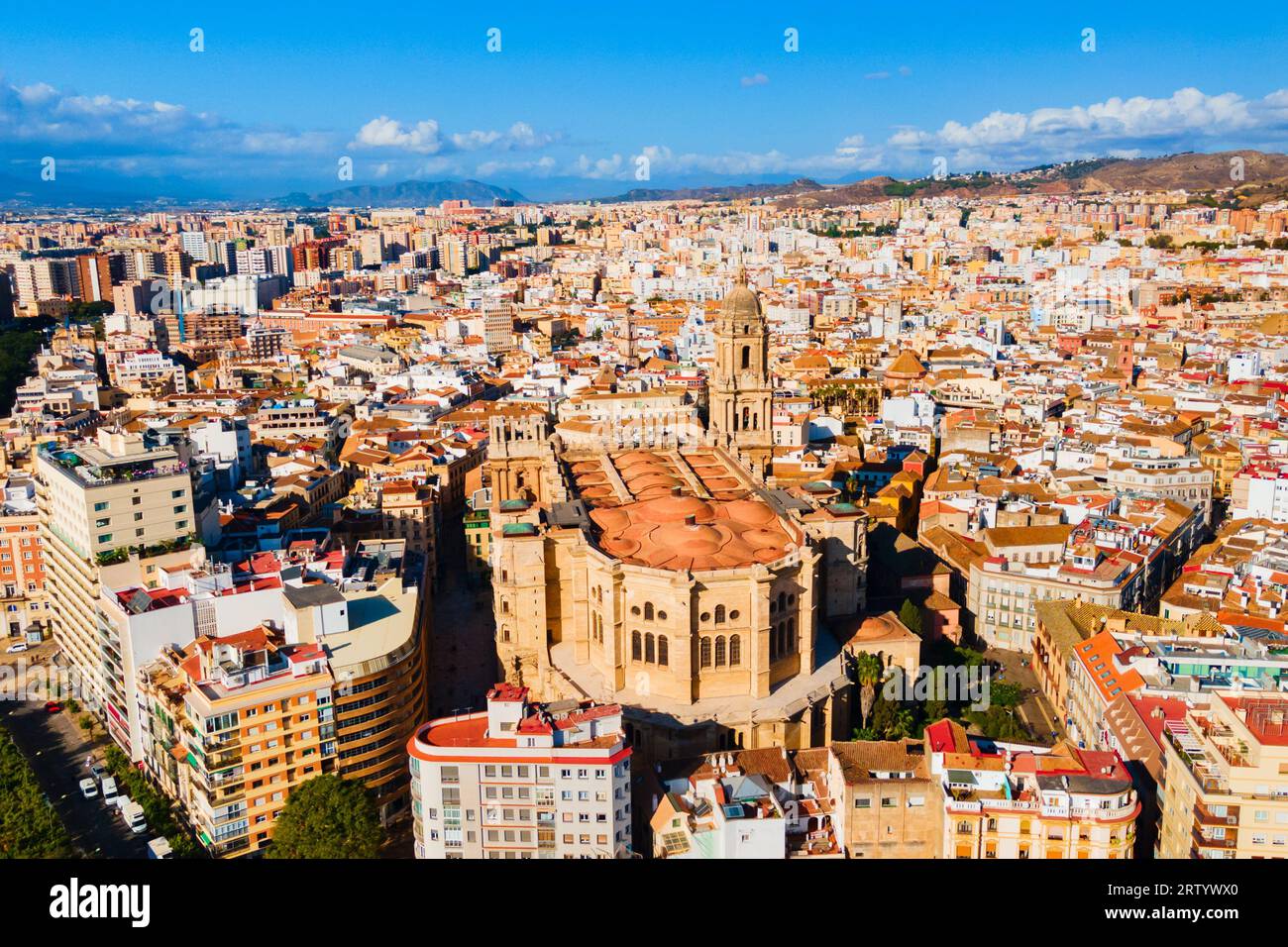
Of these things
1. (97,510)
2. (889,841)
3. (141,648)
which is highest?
(97,510)

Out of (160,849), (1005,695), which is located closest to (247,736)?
(160,849)

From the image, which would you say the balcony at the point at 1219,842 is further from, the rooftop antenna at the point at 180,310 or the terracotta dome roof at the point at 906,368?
the rooftop antenna at the point at 180,310

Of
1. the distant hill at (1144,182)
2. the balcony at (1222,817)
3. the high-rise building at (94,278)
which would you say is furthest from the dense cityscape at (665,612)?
the distant hill at (1144,182)

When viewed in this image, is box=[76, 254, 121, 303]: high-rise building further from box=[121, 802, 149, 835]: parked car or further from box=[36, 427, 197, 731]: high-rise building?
box=[121, 802, 149, 835]: parked car

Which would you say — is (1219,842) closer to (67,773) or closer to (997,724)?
(997,724)

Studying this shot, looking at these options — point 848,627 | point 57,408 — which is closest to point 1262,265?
point 848,627
